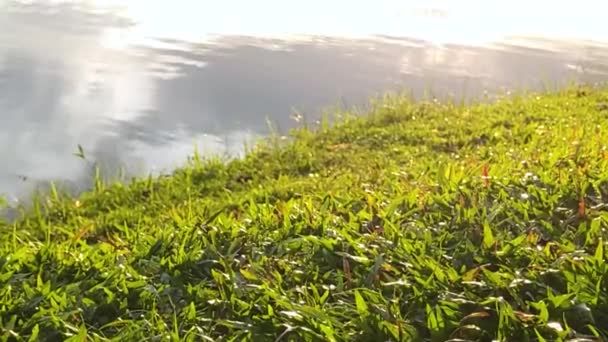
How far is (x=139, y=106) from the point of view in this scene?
26.5ft

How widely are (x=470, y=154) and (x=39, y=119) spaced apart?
4.15 metres

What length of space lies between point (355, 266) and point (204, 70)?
7037 millimetres

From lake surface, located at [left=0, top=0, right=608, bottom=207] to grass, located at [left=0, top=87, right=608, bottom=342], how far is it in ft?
7.32

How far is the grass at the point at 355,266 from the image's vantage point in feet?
8.21

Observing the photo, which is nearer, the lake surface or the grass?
the grass

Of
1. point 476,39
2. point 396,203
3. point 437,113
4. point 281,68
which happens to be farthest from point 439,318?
point 476,39

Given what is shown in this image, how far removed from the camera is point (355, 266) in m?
2.96

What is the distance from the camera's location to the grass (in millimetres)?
2504

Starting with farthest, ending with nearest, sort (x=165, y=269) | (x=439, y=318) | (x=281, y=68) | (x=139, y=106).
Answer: (x=281, y=68)
(x=139, y=106)
(x=165, y=269)
(x=439, y=318)

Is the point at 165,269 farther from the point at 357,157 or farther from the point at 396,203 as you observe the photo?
the point at 357,157

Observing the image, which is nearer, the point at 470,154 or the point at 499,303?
the point at 499,303

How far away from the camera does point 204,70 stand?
31.6 feet

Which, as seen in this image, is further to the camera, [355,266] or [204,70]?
[204,70]

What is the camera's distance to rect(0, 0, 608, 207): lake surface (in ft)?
22.4
